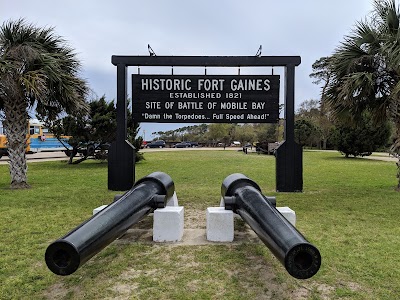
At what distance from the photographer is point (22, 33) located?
9.96 metres

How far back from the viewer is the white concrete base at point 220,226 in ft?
15.8

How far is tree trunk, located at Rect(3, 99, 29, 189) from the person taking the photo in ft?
32.8

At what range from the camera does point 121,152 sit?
9.25 metres

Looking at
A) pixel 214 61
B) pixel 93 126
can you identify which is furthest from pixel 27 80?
pixel 93 126

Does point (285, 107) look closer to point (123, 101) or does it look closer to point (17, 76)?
point (123, 101)

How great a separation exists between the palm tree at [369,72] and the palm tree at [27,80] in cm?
717

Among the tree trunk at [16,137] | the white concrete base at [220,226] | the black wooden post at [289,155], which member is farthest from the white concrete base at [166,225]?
the tree trunk at [16,137]

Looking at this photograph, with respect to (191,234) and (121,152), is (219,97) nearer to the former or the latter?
(121,152)

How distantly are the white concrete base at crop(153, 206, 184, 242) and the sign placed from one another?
439cm

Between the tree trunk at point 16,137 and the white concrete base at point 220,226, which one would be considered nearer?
the white concrete base at point 220,226

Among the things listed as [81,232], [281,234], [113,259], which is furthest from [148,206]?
[281,234]

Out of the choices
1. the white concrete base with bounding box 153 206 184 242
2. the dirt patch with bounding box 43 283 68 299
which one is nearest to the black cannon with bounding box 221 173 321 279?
the white concrete base with bounding box 153 206 184 242

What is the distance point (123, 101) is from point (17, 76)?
9.12ft

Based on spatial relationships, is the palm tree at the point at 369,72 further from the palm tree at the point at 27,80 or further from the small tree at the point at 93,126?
the small tree at the point at 93,126
